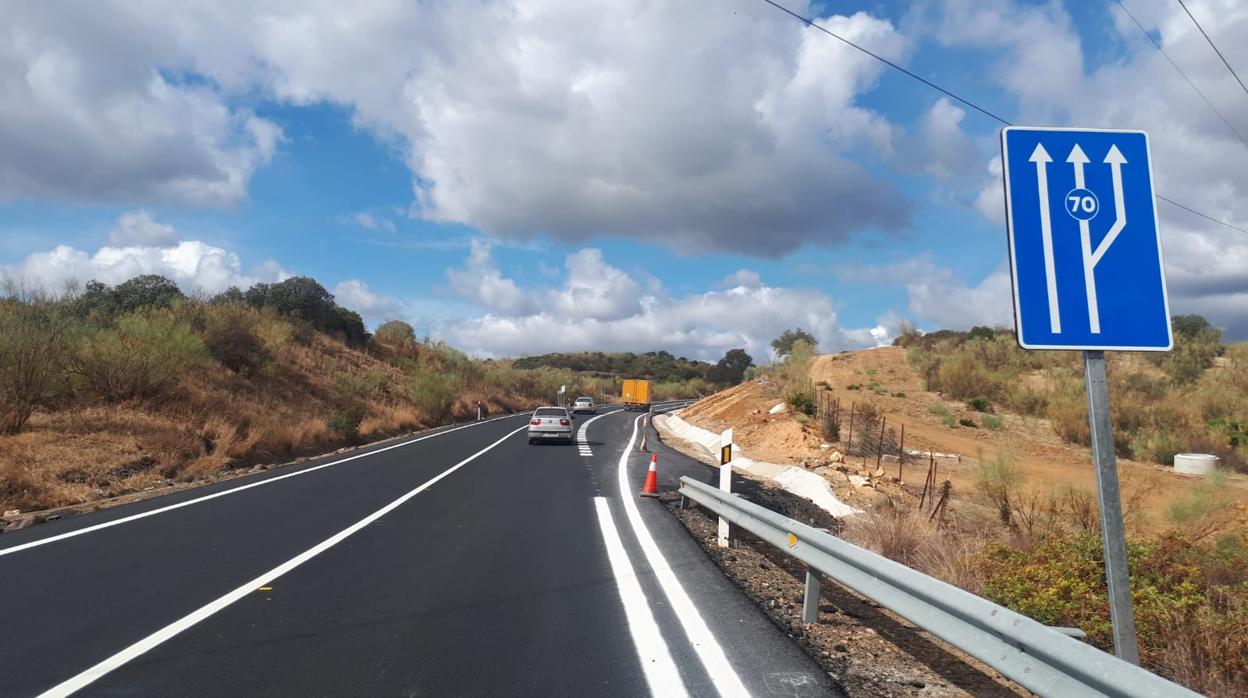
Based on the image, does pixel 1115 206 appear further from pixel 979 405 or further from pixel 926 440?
pixel 979 405

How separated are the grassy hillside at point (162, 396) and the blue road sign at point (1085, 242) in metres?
14.9

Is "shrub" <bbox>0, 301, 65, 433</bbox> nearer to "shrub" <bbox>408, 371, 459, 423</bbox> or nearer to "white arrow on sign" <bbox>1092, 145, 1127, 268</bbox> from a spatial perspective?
"white arrow on sign" <bbox>1092, 145, 1127, 268</bbox>

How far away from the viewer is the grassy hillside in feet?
52.5

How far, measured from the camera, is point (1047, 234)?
12.6 feet

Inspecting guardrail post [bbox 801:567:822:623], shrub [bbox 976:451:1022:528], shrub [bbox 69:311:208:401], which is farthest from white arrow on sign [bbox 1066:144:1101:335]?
shrub [bbox 69:311:208:401]

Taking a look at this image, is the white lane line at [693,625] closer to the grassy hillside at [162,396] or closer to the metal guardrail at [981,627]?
the metal guardrail at [981,627]

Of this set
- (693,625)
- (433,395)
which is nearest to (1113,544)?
(693,625)

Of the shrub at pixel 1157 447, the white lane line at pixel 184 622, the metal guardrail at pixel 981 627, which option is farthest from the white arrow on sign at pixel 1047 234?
the shrub at pixel 1157 447

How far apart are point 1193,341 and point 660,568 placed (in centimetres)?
4246

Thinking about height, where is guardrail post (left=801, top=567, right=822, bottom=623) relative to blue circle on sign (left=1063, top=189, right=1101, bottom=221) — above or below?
below

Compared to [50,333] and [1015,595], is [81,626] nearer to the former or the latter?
[1015,595]

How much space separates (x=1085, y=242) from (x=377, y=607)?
18.7ft

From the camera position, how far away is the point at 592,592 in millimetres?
7121

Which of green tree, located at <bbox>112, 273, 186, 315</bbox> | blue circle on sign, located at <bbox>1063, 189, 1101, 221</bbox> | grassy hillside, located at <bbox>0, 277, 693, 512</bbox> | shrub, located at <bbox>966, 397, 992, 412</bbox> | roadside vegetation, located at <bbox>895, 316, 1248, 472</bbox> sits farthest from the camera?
green tree, located at <bbox>112, 273, 186, 315</bbox>
